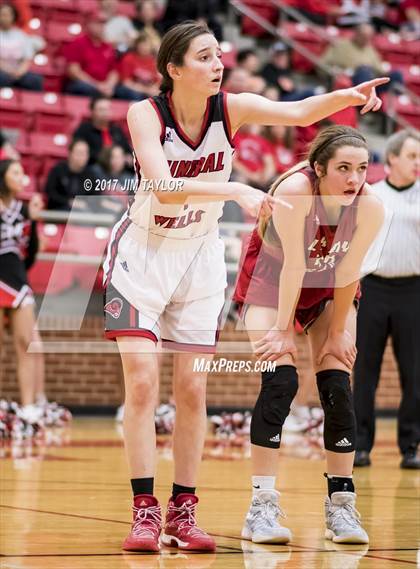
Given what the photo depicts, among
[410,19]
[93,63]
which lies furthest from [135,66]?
[410,19]

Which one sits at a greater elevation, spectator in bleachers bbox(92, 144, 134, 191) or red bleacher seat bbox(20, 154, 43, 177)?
red bleacher seat bbox(20, 154, 43, 177)

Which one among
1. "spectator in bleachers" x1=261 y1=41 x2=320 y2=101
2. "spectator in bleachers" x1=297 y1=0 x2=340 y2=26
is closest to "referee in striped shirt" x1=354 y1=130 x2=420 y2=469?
"spectator in bleachers" x1=261 y1=41 x2=320 y2=101

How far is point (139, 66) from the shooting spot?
13.6m

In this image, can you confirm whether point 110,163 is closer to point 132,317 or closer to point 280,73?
point 280,73

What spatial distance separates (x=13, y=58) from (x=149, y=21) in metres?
1.88

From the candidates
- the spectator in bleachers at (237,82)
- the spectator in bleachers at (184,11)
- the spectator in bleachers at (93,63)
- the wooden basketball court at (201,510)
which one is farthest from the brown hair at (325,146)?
the spectator in bleachers at (184,11)

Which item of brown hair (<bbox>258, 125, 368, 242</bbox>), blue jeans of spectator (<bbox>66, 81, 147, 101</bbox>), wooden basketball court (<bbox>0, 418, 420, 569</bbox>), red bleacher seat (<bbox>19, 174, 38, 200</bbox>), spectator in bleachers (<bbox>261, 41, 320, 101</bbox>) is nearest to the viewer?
wooden basketball court (<bbox>0, 418, 420, 569</bbox>)

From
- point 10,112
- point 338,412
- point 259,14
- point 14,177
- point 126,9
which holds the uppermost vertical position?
point 259,14

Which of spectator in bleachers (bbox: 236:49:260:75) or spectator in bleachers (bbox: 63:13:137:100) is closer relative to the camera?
spectator in bleachers (bbox: 63:13:137:100)

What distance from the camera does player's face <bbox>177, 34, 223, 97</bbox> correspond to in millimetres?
4438

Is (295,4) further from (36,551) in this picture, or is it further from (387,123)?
(36,551)

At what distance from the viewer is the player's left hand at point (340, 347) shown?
4.85 metres

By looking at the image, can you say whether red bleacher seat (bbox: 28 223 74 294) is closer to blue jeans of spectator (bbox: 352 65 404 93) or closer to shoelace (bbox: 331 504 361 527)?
blue jeans of spectator (bbox: 352 65 404 93)

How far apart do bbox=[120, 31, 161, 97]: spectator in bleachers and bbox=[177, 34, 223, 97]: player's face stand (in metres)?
9.00
